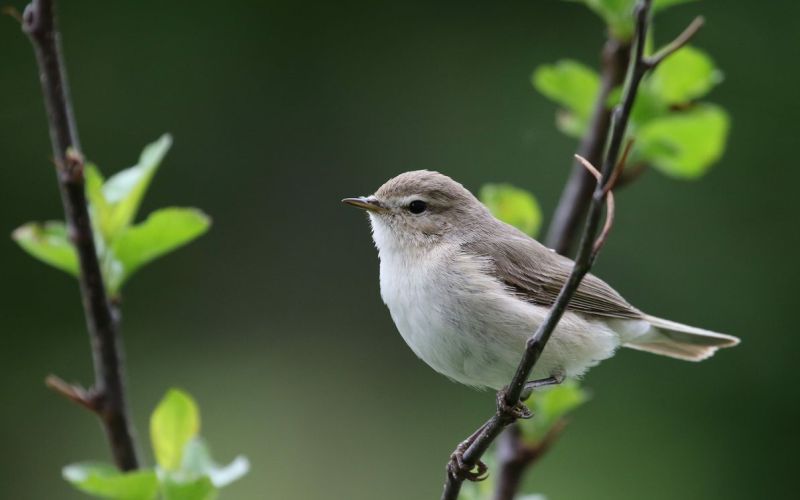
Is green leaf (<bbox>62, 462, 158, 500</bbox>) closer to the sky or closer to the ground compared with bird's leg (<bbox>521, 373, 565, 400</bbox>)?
closer to the sky

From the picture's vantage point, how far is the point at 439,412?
260 inches

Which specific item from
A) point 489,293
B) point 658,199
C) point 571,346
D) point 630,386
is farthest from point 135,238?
point 658,199

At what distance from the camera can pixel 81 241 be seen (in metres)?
1.97

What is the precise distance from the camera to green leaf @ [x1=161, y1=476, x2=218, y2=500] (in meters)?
2.18

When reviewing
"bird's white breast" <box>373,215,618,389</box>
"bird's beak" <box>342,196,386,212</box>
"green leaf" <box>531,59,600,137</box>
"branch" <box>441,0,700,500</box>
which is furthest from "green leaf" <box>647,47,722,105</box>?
"branch" <box>441,0,700,500</box>

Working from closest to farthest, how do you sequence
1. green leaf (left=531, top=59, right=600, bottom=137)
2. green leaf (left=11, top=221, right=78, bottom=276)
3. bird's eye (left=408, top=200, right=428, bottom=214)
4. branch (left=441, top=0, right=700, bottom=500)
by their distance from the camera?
branch (left=441, top=0, right=700, bottom=500) → green leaf (left=11, top=221, right=78, bottom=276) → green leaf (left=531, top=59, right=600, bottom=137) → bird's eye (left=408, top=200, right=428, bottom=214)

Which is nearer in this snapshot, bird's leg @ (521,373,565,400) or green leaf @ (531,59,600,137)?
bird's leg @ (521,373,565,400)

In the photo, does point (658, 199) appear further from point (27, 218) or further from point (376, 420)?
point (27, 218)

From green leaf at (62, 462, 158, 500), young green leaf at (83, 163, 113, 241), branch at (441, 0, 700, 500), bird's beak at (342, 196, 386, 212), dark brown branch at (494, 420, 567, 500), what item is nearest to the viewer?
branch at (441, 0, 700, 500)

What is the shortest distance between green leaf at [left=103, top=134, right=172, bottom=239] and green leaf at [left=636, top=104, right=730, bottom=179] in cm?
143

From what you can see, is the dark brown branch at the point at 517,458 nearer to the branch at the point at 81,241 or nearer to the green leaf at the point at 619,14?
the branch at the point at 81,241

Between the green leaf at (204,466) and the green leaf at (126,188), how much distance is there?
582 mm

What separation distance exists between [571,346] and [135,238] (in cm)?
147

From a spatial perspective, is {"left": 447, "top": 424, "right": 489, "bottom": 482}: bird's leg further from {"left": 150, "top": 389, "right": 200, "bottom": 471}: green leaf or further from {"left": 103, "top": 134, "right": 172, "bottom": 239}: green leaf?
{"left": 103, "top": 134, "right": 172, "bottom": 239}: green leaf
